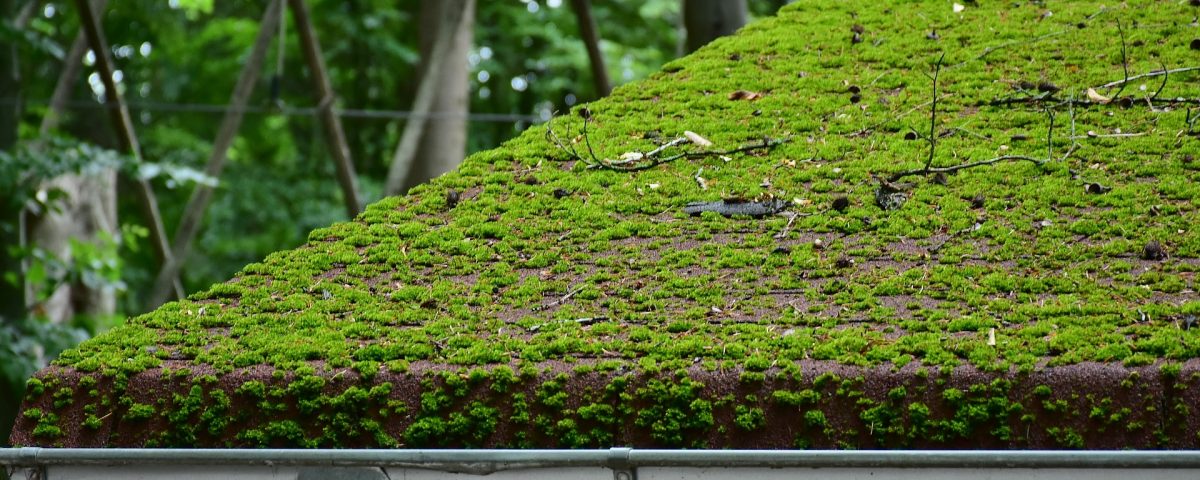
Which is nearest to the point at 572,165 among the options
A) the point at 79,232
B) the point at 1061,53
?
the point at 1061,53

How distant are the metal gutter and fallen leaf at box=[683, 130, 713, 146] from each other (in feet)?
6.09

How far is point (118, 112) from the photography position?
9.22 meters

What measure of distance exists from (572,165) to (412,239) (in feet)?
2.21

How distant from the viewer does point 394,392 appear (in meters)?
2.59

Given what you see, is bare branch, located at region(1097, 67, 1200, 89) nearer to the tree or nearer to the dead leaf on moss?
the dead leaf on moss

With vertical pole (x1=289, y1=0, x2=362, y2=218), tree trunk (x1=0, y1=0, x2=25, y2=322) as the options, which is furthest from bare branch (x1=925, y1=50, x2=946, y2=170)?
tree trunk (x1=0, y1=0, x2=25, y2=322)

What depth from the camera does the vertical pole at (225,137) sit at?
888cm

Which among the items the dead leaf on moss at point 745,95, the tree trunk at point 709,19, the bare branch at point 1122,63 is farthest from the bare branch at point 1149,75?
the tree trunk at point 709,19

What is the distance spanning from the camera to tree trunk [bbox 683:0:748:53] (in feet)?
28.9

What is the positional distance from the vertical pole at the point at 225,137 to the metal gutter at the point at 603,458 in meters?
6.54

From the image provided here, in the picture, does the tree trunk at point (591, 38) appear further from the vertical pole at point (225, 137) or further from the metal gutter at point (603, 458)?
the metal gutter at point (603, 458)

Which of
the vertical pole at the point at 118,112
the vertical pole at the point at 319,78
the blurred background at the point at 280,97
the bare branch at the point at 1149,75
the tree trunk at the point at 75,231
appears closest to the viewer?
the bare branch at the point at 1149,75

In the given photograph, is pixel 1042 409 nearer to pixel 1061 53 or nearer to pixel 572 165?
pixel 572 165

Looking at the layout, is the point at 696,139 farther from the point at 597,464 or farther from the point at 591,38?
the point at 591,38
